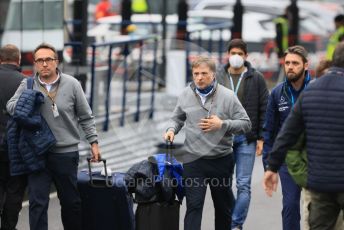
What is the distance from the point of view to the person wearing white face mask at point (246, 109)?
9133 millimetres

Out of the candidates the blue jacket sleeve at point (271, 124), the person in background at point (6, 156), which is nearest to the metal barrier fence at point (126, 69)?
the person in background at point (6, 156)

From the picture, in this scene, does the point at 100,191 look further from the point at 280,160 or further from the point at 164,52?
the point at 164,52

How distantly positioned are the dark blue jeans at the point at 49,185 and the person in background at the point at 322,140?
2117mm

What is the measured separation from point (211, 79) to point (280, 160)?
1.64m

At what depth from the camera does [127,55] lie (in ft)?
47.4

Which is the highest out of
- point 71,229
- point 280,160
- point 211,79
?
point 211,79

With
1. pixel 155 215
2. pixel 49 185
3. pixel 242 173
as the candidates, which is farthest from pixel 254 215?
pixel 49 185

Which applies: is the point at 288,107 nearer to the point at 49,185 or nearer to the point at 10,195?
the point at 49,185

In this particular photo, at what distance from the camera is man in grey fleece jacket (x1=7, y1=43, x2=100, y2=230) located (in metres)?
8.16

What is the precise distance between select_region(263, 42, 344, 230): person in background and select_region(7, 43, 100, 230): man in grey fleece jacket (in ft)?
6.95

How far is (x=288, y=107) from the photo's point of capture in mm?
8148

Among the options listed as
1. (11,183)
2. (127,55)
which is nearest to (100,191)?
(11,183)

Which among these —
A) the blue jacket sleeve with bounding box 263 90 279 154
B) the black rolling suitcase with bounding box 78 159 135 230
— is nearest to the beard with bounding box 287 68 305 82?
the blue jacket sleeve with bounding box 263 90 279 154

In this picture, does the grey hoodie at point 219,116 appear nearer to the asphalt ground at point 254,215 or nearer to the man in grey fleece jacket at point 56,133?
the man in grey fleece jacket at point 56,133
